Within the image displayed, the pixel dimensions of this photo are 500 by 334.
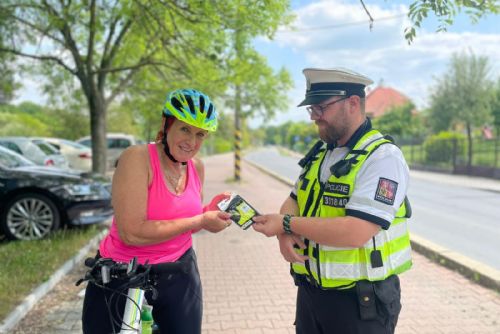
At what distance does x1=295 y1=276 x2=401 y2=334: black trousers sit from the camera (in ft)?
6.24

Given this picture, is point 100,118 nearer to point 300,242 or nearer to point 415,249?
point 415,249

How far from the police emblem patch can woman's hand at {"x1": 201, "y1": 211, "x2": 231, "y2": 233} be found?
2.33 ft

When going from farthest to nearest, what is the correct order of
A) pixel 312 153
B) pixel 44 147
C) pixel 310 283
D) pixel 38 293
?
pixel 44 147 < pixel 38 293 < pixel 312 153 < pixel 310 283

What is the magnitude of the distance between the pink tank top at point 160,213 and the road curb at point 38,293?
6.95ft

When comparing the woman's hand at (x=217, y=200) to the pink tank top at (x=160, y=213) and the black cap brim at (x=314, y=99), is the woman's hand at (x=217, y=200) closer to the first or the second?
the pink tank top at (x=160, y=213)

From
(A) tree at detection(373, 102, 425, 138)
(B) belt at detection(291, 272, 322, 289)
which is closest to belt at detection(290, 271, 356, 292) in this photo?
(B) belt at detection(291, 272, 322, 289)

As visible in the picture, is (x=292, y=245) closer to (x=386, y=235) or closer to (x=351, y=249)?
(x=351, y=249)

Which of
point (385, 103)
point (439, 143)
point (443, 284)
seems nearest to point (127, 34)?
point (443, 284)

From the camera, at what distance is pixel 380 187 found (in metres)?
1.79

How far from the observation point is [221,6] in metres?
6.13

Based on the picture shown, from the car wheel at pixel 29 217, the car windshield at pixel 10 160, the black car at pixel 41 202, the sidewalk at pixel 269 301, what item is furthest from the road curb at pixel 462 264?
the car windshield at pixel 10 160

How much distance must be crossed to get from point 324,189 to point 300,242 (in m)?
0.28

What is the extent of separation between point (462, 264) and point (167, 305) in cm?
454

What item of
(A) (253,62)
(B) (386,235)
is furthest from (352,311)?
(A) (253,62)
